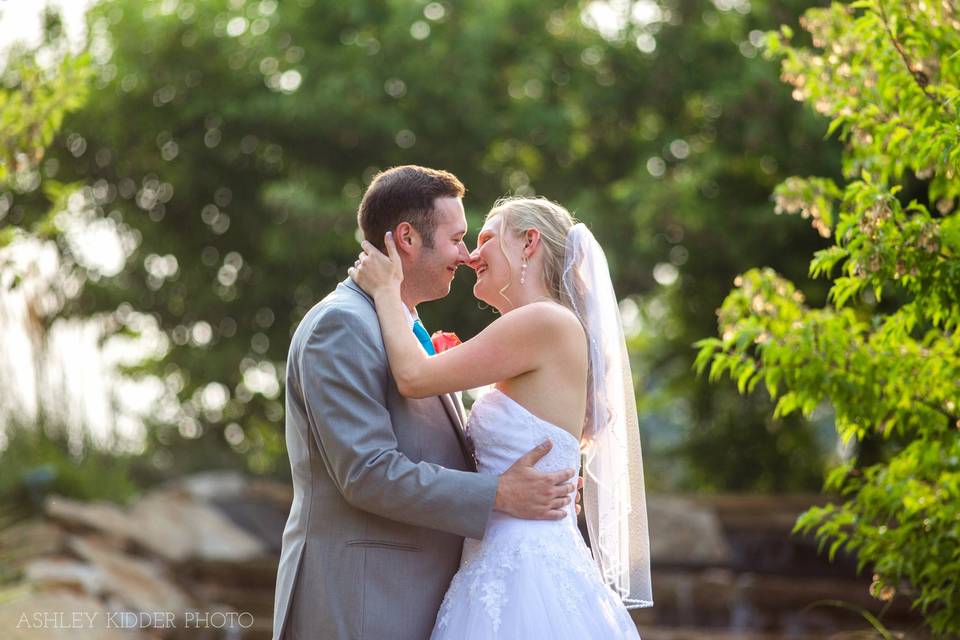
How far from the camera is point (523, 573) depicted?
3.61 meters

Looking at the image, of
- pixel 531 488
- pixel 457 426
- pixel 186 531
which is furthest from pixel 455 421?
pixel 186 531

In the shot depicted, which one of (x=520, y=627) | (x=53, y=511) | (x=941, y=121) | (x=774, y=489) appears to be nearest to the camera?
(x=520, y=627)

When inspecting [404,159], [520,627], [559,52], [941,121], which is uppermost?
[559,52]

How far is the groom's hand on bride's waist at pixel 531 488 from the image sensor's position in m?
3.61

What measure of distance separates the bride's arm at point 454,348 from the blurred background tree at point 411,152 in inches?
338

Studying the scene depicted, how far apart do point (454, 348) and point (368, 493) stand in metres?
0.55

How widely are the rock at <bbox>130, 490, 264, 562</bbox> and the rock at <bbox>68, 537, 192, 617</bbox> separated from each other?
0.49 m

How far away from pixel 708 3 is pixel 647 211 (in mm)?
3044

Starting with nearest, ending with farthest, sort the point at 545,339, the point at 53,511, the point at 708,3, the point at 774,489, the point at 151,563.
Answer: the point at 545,339
the point at 53,511
the point at 151,563
the point at 708,3
the point at 774,489

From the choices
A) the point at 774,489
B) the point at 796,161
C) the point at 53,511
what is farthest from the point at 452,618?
the point at 774,489

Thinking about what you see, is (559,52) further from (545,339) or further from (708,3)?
(545,339)

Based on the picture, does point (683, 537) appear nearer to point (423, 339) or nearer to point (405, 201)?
point (423, 339)

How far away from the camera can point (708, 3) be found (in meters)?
13.5

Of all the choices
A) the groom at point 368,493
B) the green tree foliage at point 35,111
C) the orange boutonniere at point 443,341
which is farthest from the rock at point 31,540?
the groom at point 368,493
